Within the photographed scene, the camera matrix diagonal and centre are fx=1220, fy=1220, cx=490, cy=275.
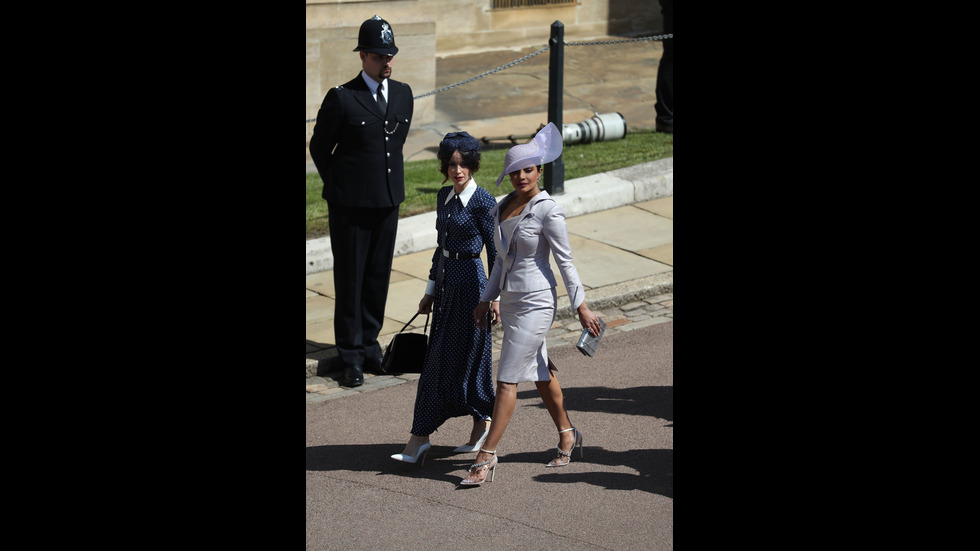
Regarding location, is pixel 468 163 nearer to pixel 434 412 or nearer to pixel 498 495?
pixel 434 412

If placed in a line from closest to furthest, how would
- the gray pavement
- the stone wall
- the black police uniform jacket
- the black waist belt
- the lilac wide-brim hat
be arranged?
the gray pavement → the lilac wide-brim hat → the black waist belt → the black police uniform jacket → the stone wall

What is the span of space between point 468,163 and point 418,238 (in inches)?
160

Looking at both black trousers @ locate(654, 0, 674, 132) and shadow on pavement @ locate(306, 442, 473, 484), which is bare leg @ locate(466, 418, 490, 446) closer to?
shadow on pavement @ locate(306, 442, 473, 484)

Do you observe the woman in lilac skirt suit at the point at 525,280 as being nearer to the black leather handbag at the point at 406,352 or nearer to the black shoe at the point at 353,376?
the black leather handbag at the point at 406,352

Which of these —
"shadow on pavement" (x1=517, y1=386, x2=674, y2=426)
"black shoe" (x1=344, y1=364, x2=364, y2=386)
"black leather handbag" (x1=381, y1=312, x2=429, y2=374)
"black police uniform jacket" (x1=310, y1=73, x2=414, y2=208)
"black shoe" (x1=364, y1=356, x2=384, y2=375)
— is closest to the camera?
"black leather handbag" (x1=381, y1=312, x2=429, y2=374)

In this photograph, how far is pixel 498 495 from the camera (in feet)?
19.7

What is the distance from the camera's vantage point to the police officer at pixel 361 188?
25.2 ft

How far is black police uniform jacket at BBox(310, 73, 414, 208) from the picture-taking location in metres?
7.65

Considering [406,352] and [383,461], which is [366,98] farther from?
[383,461]

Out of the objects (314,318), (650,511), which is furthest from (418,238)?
(650,511)

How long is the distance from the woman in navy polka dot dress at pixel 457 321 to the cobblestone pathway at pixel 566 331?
1332 mm

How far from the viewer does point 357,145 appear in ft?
25.3

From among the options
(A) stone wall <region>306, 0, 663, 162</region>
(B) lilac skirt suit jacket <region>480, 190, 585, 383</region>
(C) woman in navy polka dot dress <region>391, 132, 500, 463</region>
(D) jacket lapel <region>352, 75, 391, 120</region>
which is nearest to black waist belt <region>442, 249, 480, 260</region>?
(C) woman in navy polka dot dress <region>391, 132, 500, 463</region>
